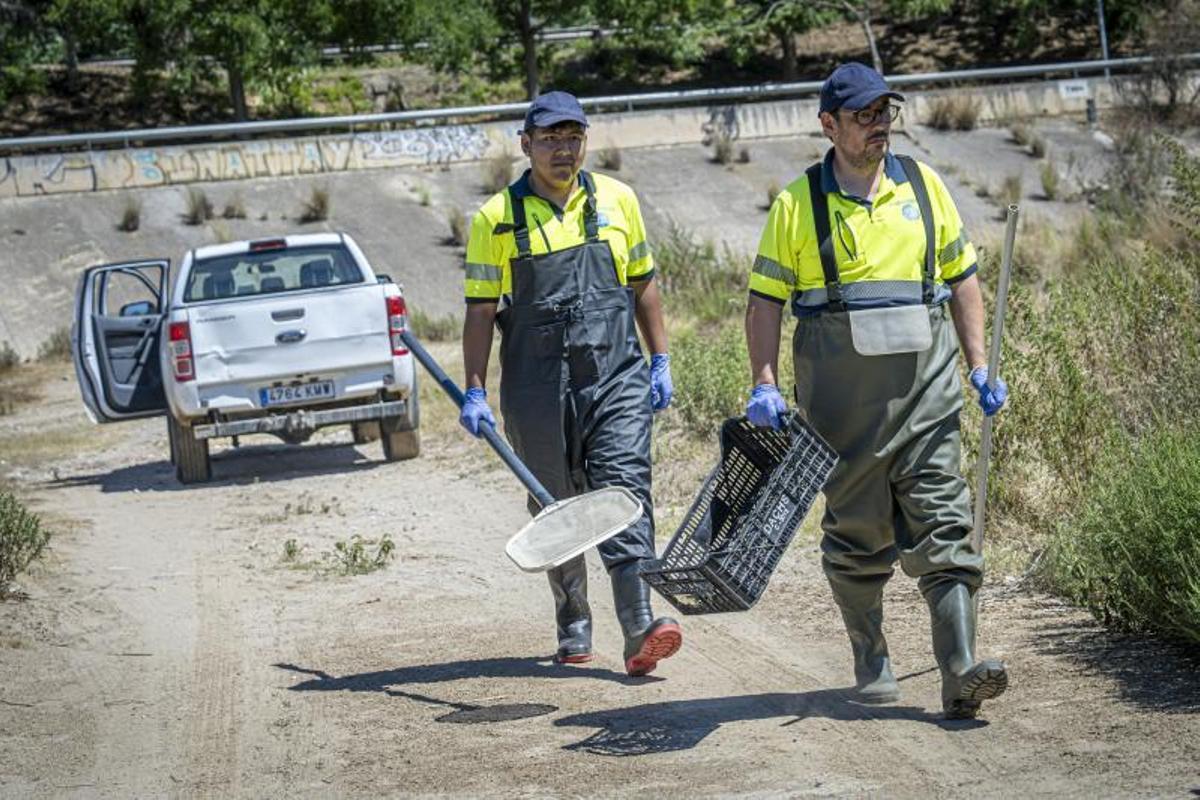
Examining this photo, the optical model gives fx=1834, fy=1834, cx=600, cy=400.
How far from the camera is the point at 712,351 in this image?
1448 cm

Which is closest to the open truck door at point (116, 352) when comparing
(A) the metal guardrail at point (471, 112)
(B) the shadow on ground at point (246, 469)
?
(B) the shadow on ground at point (246, 469)

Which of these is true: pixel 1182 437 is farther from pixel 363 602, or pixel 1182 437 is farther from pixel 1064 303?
pixel 363 602

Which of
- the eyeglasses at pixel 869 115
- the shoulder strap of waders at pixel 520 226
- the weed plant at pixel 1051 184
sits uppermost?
the eyeglasses at pixel 869 115

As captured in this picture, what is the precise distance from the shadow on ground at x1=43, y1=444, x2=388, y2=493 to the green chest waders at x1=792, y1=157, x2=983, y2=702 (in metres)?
9.10

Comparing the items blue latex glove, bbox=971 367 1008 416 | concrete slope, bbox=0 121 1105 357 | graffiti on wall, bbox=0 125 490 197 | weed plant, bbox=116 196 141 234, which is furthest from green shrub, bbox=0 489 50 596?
graffiti on wall, bbox=0 125 490 197

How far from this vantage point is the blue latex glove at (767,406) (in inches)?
241

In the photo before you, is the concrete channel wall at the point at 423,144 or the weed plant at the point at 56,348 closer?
the weed plant at the point at 56,348

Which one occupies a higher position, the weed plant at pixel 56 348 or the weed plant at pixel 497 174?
the weed plant at pixel 497 174

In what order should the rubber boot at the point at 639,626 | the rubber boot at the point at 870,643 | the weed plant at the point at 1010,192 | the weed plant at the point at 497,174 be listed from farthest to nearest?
the weed plant at the point at 497,174, the weed plant at the point at 1010,192, the rubber boot at the point at 639,626, the rubber boot at the point at 870,643

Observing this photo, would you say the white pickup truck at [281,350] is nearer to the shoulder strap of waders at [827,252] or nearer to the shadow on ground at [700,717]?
the shadow on ground at [700,717]

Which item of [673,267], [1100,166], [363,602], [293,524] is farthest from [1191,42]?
[363,602]

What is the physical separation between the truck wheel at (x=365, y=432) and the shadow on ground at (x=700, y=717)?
1038cm

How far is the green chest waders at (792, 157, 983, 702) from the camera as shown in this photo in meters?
6.02

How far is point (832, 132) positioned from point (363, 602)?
4.20 metres
